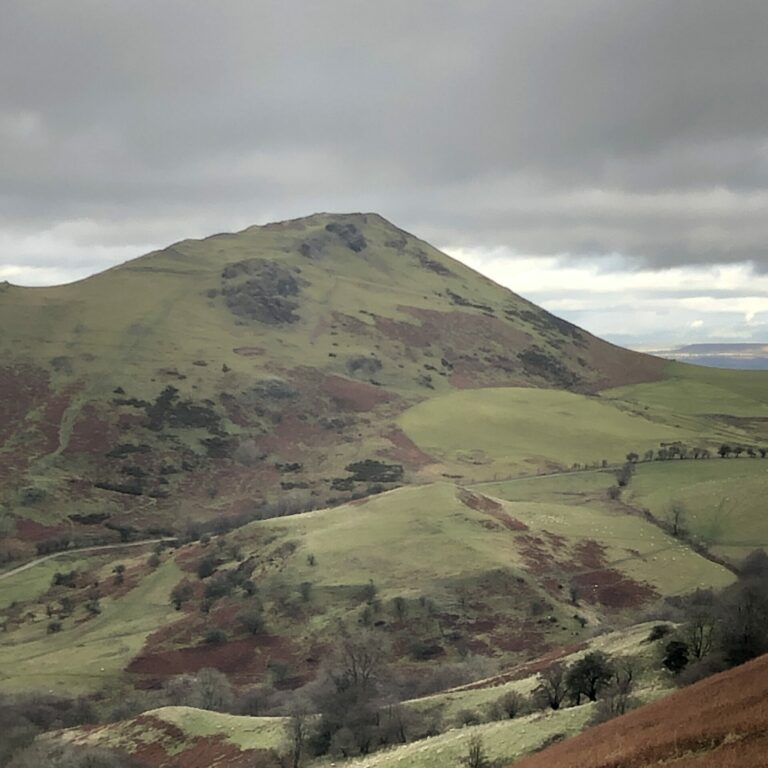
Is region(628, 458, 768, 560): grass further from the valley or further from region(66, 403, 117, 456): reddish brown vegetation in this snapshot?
region(66, 403, 117, 456): reddish brown vegetation

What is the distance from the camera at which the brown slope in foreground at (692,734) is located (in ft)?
72.4

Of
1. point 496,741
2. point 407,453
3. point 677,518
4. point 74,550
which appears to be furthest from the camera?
Result: point 407,453

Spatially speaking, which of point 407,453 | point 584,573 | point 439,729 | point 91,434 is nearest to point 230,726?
point 439,729

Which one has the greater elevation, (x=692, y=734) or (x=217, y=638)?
(x=692, y=734)

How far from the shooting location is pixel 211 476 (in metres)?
183

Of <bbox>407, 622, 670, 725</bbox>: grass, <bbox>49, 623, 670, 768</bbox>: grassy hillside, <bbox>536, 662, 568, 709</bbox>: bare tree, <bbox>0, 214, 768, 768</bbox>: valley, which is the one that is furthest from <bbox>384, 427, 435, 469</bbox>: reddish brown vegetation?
<bbox>536, 662, 568, 709</bbox>: bare tree

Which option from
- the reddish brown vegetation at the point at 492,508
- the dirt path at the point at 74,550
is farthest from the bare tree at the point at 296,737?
the dirt path at the point at 74,550

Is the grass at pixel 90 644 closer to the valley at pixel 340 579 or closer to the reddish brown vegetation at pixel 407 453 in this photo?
the valley at pixel 340 579

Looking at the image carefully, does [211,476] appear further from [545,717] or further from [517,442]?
[545,717]

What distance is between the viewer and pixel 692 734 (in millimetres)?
24547

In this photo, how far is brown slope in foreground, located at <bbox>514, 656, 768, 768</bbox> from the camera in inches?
869

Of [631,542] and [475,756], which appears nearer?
[475,756]

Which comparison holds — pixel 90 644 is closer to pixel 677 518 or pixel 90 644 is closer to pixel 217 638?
pixel 217 638

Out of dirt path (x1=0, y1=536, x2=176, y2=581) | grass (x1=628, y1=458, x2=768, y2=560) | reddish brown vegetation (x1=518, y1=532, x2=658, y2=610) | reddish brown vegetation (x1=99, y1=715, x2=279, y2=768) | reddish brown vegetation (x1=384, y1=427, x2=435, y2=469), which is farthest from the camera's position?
reddish brown vegetation (x1=384, y1=427, x2=435, y2=469)
